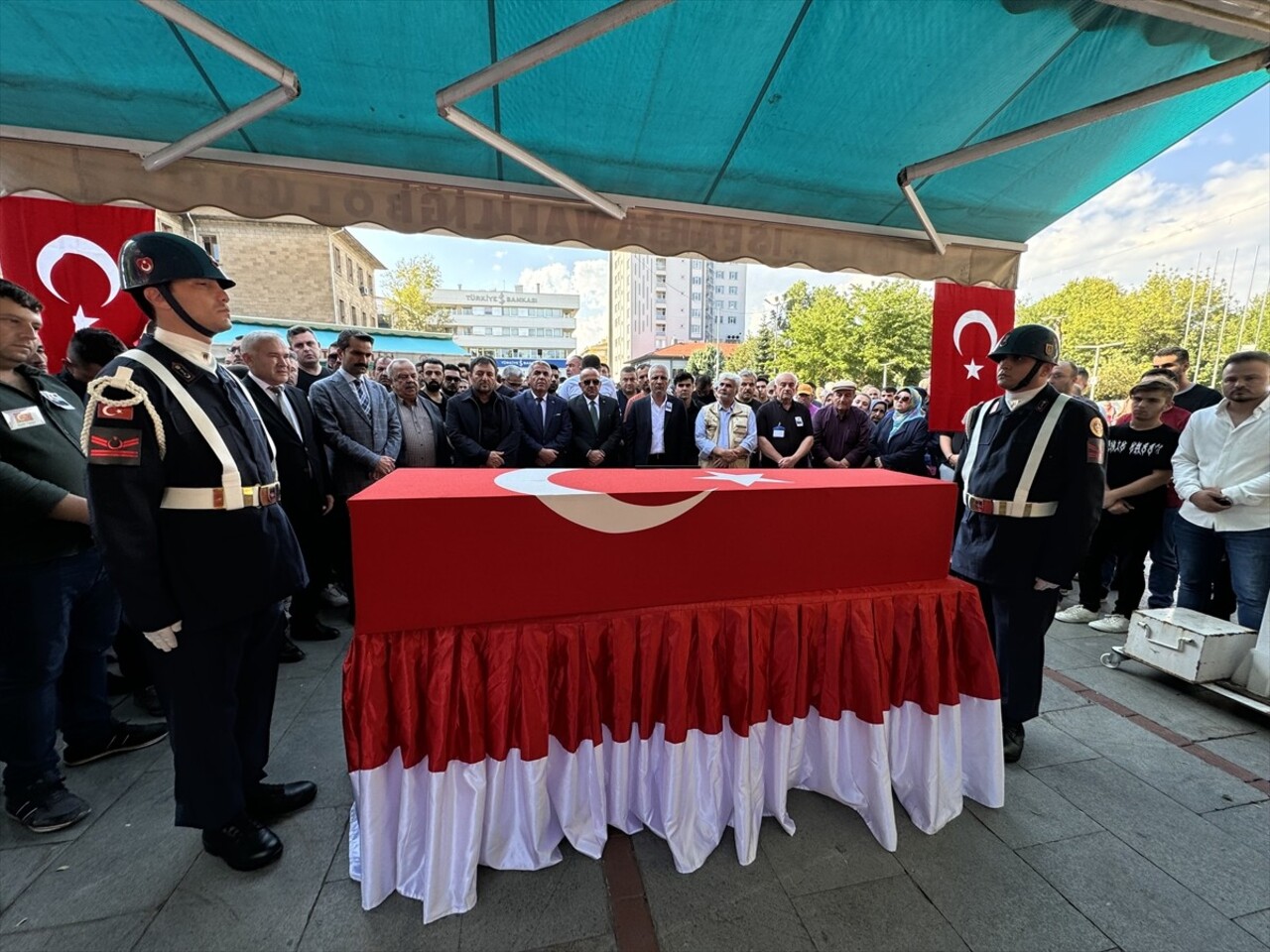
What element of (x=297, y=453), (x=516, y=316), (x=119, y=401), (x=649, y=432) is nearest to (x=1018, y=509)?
(x=119, y=401)

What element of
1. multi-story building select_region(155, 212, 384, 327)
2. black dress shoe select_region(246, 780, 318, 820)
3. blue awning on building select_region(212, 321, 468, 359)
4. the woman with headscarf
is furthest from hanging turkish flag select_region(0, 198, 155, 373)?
multi-story building select_region(155, 212, 384, 327)

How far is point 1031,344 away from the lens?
221cm

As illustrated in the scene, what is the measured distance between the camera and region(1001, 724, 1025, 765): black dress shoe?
236 cm

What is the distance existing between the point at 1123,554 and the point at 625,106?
486cm

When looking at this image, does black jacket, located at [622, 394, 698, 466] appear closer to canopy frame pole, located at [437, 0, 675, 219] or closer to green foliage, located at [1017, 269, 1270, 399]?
canopy frame pole, located at [437, 0, 675, 219]

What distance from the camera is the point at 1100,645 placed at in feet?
11.9

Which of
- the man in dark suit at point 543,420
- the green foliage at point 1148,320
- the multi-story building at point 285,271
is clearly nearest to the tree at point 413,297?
the multi-story building at point 285,271

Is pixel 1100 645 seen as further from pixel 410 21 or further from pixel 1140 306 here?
pixel 1140 306

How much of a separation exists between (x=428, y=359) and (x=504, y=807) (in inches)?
180

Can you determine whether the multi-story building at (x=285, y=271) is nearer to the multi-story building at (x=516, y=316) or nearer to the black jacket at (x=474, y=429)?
the black jacket at (x=474, y=429)

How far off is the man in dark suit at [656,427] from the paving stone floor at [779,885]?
12.3 ft

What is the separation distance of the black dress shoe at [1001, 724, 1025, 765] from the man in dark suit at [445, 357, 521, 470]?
375cm

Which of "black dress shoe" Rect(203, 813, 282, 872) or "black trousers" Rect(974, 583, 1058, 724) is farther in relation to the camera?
"black trousers" Rect(974, 583, 1058, 724)

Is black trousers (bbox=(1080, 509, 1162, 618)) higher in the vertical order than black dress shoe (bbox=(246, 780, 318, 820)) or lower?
higher
